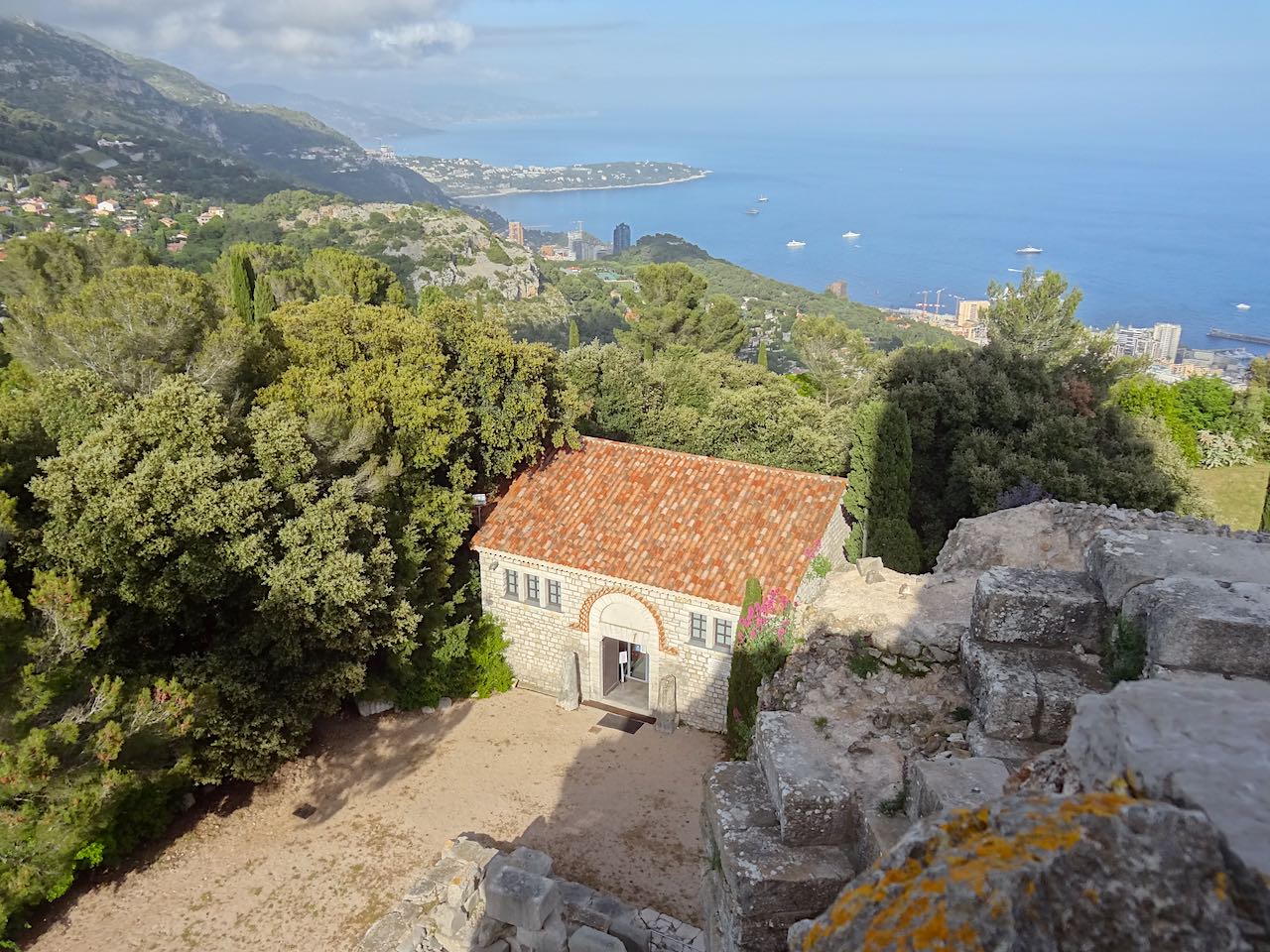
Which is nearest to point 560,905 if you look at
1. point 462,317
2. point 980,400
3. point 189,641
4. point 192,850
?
point 192,850

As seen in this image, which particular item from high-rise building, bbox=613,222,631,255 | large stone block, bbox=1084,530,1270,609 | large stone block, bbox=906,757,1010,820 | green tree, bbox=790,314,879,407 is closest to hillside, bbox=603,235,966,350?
green tree, bbox=790,314,879,407

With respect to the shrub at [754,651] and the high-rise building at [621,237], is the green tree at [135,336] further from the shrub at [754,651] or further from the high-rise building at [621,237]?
the high-rise building at [621,237]

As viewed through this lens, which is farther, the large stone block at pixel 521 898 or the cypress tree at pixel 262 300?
the cypress tree at pixel 262 300

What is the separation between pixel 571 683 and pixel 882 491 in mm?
8895

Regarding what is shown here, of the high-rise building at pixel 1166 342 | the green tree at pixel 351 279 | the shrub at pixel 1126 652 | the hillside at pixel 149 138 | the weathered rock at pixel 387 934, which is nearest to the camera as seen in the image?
the shrub at pixel 1126 652

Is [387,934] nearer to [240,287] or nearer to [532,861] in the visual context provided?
[532,861]

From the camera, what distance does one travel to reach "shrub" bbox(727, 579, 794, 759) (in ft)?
50.3

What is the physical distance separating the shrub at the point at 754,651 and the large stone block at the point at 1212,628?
1009 centimetres

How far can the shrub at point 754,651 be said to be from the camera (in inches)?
603

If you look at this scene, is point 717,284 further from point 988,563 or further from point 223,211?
point 988,563

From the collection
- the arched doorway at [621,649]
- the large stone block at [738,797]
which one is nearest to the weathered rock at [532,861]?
the arched doorway at [621,649]

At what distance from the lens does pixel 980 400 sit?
85.2ft

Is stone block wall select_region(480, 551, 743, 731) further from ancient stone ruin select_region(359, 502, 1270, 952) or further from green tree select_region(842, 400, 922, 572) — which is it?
green tree select_region(842, 400, 922, 572)

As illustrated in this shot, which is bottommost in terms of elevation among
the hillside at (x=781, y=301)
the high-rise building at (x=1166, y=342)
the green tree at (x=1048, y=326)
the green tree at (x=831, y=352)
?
the high-rise building at (x=1166, y=342)
